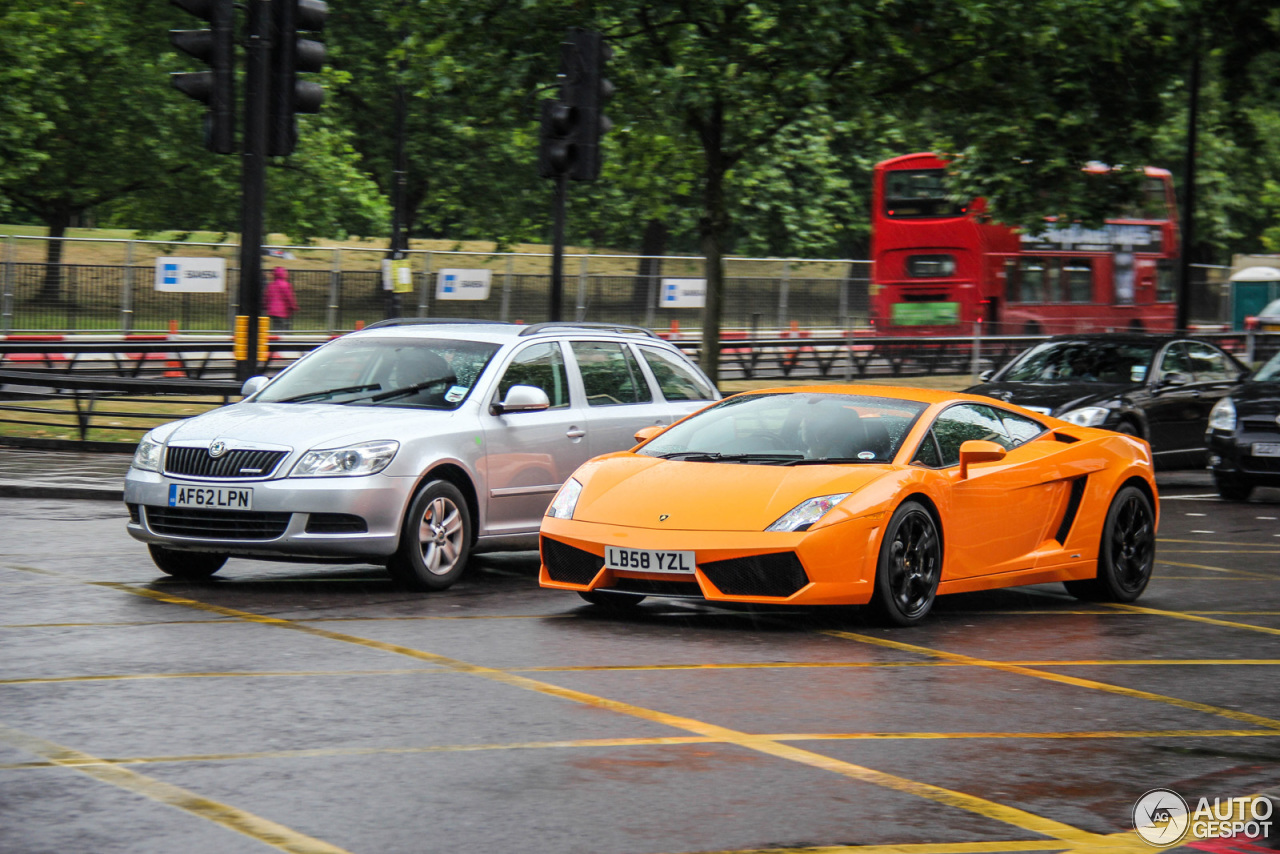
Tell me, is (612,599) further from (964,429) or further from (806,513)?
(964,429)

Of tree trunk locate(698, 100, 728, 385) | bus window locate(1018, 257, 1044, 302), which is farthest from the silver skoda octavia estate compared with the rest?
bus window locate(1018, 257, 1044, 302)

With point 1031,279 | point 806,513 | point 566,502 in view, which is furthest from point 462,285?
point 806,513

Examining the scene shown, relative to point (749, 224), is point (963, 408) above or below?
below

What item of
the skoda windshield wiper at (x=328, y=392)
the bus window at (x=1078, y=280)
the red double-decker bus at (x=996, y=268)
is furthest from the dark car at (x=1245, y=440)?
the bus window at (x=1078, y=280)

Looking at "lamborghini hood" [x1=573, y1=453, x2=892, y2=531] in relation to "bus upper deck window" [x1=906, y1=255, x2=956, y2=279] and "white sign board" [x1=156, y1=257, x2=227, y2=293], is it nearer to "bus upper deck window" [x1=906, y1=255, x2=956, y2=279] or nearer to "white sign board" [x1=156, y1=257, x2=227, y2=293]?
"white sign board" [x1=156, y1=257, x2=227, y2=293]

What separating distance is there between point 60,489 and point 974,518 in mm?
8282

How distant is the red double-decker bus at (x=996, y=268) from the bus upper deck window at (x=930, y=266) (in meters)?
0.02

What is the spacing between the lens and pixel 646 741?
19.1 feet

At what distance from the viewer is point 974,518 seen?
9.13 metres

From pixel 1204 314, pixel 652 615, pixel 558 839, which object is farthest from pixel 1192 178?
pixel 558 839

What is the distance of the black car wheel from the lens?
16.3m

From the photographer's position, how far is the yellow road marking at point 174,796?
4.47m

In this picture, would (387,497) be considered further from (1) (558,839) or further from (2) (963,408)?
(1) (558,839)

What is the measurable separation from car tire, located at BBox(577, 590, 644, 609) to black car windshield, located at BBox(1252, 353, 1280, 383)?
9793 mm
